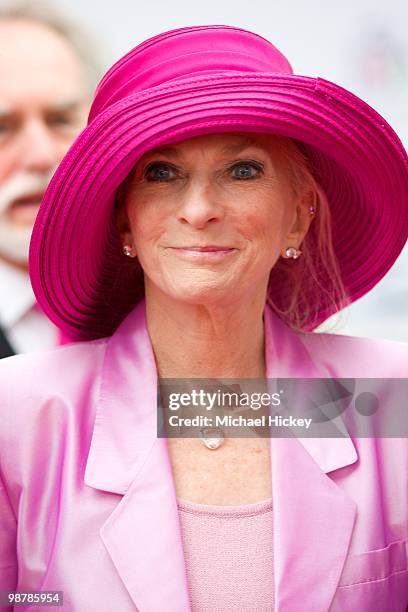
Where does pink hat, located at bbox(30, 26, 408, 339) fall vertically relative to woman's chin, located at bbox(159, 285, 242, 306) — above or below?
above

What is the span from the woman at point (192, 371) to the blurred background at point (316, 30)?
78cm

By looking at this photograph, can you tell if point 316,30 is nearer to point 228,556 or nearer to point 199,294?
point 199,294

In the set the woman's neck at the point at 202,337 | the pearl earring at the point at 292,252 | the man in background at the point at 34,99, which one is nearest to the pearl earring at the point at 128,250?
the woman's neck at the point at 202,337

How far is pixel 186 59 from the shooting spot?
1772 mm

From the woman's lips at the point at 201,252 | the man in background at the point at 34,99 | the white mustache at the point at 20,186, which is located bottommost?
the woman's lips at the point at 201,252

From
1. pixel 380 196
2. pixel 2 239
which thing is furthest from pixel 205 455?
pixel 2 239

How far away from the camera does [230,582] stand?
1753mm

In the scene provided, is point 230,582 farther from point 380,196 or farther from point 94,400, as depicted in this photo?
point 380,196

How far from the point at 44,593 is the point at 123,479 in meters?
0.27

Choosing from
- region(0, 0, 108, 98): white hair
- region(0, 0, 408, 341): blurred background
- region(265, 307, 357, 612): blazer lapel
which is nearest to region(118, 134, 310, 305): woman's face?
region(265, 307, 357, 612): blazer lapel

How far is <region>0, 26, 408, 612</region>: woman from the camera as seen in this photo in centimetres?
173

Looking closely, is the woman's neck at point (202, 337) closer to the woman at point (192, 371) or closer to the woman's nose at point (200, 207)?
the woman at point (192, 371)

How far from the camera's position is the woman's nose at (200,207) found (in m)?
1.74

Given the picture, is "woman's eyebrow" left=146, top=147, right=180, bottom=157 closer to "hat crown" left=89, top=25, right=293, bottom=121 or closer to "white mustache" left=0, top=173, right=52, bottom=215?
"hat crown" left=89, top=25, right=293, bottom=121
